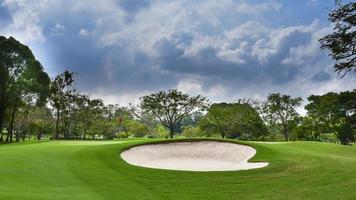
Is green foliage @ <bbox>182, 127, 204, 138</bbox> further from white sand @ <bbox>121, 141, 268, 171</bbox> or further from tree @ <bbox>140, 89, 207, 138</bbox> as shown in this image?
white sand @ <bbox>121, 141, 268, 171</bbox>

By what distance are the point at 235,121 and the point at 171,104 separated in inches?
494

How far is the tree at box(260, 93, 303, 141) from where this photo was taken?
2904 inches

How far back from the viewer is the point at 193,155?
33.3 metres

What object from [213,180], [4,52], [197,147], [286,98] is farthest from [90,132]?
[213,180]

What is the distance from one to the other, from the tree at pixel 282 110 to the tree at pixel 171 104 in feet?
40.8

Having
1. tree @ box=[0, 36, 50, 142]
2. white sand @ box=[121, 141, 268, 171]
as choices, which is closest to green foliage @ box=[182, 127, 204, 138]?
tree @ box=[0, 36, 50, 142]

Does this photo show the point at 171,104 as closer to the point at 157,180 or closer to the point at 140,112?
the point at 140,112

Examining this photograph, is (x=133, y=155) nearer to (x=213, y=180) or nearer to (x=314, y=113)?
(x=213, y=180)

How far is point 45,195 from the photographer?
49.7ft

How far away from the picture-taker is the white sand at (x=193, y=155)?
28.5m

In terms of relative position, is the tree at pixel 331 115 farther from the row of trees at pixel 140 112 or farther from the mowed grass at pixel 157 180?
the mowed grass at pixel 157 180

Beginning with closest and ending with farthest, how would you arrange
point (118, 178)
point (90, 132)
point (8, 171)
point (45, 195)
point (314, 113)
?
point (45, 195), point (8, 171), point (118, 178), point (314, 113), point (90, 132)

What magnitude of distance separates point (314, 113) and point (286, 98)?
237 inches

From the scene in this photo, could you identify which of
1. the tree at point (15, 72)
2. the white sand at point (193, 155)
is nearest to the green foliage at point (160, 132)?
the tree at point (15, 72)
